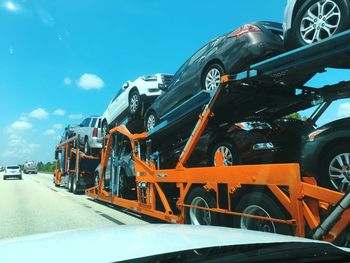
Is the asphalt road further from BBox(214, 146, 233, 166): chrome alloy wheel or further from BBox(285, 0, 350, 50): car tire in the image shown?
BBox(285, 0, 350, 50): car tire

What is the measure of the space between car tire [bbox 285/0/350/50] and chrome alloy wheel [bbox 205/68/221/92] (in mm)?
1882

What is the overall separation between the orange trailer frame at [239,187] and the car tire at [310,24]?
139cm

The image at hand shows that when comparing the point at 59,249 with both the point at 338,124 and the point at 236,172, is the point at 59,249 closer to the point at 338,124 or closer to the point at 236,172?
the point at 338,124

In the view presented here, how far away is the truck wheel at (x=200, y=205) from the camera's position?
7.20 meters

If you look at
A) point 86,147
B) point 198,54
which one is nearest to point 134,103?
point 198,54

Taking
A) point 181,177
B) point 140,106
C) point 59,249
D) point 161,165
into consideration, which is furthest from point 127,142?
point 59,249

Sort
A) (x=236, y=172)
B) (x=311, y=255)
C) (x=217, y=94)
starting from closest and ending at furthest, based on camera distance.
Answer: (x=311, y=255)
(x=236, y=172)
(x=217, y=94)

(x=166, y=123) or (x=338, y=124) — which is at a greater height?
(x=166, y=123)

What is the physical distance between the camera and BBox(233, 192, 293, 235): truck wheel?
553 cm

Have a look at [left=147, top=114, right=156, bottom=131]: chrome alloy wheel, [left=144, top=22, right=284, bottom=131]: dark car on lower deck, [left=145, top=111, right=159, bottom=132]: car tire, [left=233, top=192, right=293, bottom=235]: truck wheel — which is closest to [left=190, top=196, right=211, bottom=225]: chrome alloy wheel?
[left=233, top=192, right=293, bottom=235]: truck wheel

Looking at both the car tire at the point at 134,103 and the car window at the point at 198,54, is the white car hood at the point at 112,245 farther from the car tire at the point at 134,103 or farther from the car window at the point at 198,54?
the car tire at the point at 134,103

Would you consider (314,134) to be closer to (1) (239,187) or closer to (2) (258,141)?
(1) (239,187)

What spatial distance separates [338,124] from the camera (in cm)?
516

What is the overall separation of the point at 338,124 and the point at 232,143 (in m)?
2.68
